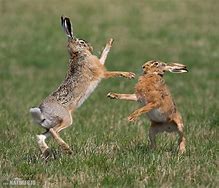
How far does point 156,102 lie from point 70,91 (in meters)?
0.97

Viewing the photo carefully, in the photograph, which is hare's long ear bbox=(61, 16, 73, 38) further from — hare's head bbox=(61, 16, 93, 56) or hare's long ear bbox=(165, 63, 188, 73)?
hare's long ear bbox=(165, 63, 188, 73)

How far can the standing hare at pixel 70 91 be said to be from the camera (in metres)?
7.22

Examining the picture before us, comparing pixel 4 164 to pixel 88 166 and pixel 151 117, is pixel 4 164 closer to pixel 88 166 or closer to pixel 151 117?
pixel 88 166

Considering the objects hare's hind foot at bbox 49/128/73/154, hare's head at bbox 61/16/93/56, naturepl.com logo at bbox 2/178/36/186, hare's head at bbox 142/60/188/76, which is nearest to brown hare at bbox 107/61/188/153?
hare's head at bbox 142/60/188/76

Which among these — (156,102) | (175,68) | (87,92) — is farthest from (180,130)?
(87,92)

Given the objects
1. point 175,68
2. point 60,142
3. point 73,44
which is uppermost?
point 73,44

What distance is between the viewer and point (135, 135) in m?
8.96

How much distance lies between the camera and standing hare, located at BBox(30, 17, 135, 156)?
23.7ft

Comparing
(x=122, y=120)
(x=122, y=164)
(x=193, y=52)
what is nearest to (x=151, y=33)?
(x=193, y=52)

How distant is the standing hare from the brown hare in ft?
1.10

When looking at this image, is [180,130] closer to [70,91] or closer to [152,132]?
[152,132]

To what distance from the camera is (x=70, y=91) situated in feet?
24.9

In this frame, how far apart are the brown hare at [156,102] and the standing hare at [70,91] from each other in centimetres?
33

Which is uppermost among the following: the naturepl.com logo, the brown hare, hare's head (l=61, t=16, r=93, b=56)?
hare's head (l=61, t=16, r=93, b=56)
